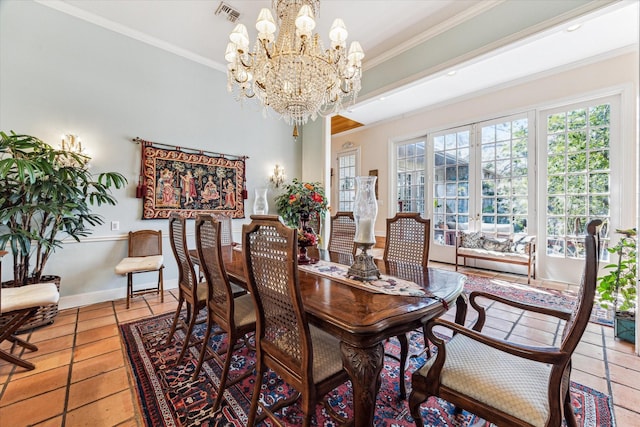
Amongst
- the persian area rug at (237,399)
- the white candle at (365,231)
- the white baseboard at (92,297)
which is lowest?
the persian area rug at (237,399)

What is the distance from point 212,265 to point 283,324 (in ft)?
2.59

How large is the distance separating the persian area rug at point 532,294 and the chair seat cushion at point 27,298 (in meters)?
Answer: 4.34

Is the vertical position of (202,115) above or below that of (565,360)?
above

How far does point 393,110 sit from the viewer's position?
18.0 ft

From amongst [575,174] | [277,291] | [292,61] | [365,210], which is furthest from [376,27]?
[575,174]

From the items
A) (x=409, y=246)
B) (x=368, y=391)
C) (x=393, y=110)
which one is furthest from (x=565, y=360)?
(x=393, y=110)

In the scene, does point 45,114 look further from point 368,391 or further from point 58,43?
point 368,391

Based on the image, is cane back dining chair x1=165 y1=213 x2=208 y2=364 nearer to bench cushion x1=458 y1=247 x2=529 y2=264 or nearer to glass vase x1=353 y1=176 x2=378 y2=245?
glass vase x1=353 y1=176 x2=378 y2=245

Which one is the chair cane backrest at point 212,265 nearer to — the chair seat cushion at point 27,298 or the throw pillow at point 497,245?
the chair seat cushion at point 27,298

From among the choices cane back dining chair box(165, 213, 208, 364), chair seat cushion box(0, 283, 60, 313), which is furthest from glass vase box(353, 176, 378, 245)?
chair seat cushion box(0, 283, 60, 313)

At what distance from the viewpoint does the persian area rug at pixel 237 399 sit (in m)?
1.42

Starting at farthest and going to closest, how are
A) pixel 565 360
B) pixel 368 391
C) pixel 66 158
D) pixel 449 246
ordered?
pixel 449 246
pixel 66 158
pixel 368 391
pixel 565 360

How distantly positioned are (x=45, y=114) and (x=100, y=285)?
201 centimetres

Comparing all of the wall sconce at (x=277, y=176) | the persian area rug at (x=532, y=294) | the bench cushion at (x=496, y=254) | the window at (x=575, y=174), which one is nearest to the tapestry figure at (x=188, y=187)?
the wall sconce at (x=277, y=176)
